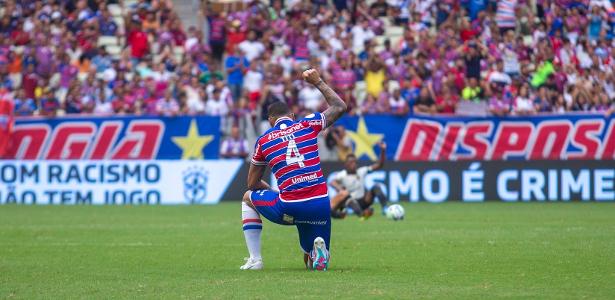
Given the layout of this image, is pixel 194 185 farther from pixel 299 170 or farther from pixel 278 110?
pixel 299 170

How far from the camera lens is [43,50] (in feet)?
115

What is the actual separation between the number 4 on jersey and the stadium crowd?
18.4 m

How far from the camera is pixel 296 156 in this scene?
13.3 m

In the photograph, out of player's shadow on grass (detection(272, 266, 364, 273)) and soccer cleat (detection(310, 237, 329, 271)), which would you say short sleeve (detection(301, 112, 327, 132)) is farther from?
player's shadow on grass (detection(272, 266, 364, 273))

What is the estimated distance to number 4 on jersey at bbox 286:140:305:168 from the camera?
43.7 feet

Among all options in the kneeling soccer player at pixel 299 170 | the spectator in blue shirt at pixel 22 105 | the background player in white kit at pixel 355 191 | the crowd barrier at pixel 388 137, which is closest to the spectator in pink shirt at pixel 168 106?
the crowd barrier at pixel 388 137

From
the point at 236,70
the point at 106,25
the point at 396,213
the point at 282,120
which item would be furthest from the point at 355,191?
the point at 106,25

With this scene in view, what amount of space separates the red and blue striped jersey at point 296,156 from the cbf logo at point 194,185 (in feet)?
61.9

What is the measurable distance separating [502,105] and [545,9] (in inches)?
180

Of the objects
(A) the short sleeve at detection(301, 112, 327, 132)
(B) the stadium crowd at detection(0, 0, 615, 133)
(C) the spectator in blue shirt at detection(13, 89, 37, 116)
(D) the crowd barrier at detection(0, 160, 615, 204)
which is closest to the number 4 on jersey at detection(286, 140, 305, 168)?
(A) the short sleeve at detection(301, 112, 327, 132)

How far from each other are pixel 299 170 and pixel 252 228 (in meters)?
1.03

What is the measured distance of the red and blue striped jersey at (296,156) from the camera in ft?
43.7

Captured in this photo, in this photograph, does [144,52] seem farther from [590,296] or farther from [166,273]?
[590,296]

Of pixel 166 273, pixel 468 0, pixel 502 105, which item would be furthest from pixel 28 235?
pixel 468 0
